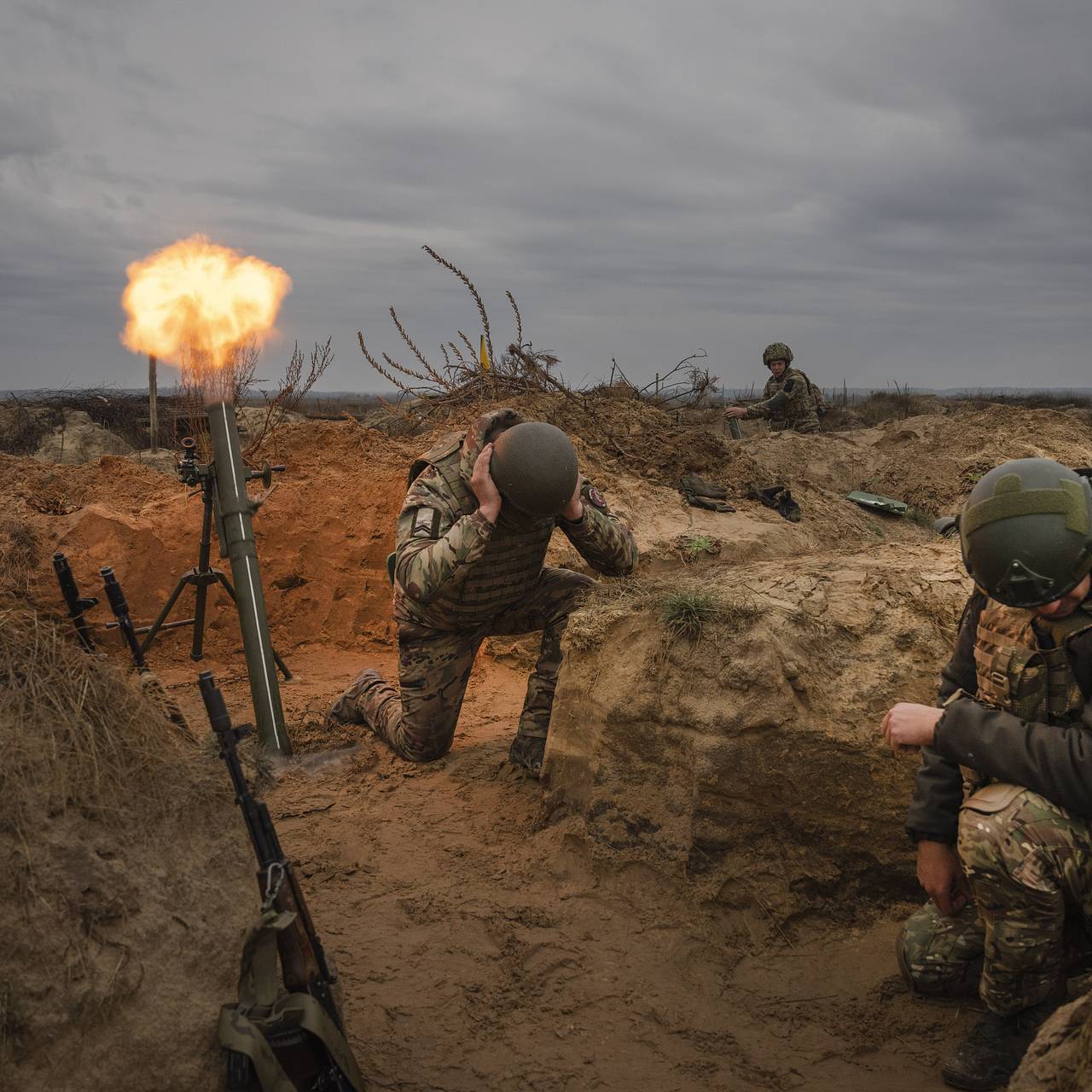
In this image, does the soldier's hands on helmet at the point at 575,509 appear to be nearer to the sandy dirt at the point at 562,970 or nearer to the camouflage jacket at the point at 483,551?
the camouflage jacket at the point at 483,551

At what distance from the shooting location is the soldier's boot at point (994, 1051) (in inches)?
109

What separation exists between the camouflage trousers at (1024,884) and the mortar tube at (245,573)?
3.60m

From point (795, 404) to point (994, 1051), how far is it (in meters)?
11.8

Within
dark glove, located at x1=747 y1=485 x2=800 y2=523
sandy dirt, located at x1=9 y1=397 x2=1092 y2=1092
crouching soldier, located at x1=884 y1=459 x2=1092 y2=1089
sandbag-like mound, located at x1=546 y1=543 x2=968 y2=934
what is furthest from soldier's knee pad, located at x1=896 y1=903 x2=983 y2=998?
dark glove, located at x1=747 y1=485 x2=800 y2=523

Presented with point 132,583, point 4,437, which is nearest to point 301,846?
point 132,583

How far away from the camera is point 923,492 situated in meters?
Result: 10.6

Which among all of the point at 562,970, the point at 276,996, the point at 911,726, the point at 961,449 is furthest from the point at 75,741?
the point at 961,449

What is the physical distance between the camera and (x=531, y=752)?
4965 millimetres

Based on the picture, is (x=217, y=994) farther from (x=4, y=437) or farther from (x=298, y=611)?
(x=4, y=437)

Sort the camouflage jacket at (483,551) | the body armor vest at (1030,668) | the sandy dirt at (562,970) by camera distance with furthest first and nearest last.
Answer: the camouflage jacket at (483,551) < the sandy dirt at (562,970) < the body armor vest at (1030,668)

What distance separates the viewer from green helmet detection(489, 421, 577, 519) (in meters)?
4.35

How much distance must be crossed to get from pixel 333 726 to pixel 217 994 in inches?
140

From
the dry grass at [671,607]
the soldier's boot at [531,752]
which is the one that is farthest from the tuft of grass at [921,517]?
the soldier's boot at [531,752]

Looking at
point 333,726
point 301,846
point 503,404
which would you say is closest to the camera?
point 301,846
